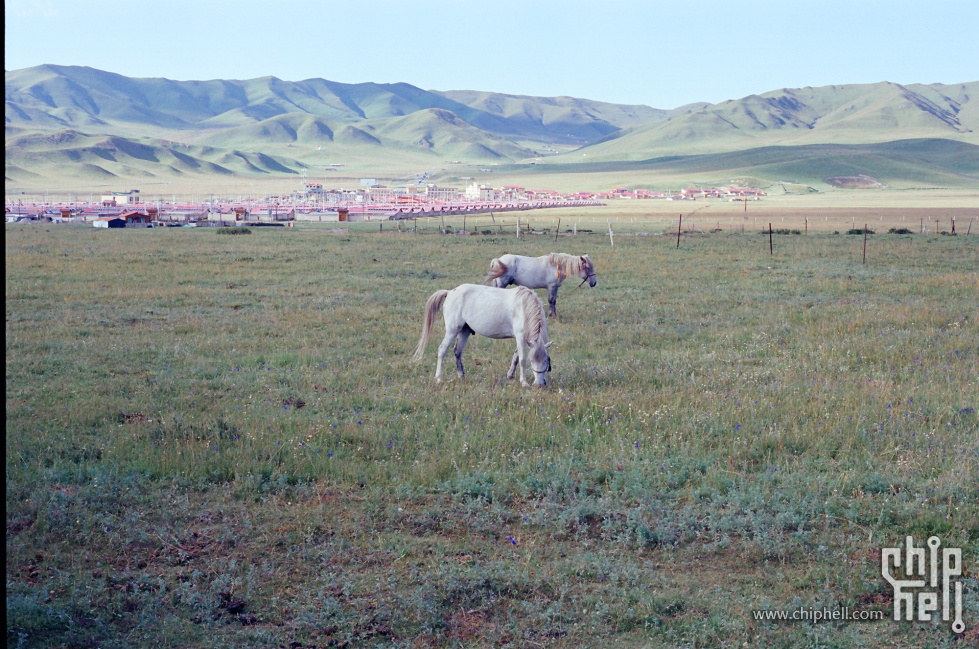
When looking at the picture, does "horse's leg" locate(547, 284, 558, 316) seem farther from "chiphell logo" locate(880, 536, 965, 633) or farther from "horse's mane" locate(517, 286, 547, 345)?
"chiphell logo" locate(880, 536, 965, 633)

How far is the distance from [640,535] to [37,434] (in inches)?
257

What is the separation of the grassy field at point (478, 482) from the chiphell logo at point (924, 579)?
0.09 m

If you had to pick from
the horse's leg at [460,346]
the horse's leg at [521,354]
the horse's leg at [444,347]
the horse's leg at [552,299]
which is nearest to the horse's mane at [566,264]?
→ the horse's leg at [552,299]

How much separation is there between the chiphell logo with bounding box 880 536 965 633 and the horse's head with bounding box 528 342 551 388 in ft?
16.8

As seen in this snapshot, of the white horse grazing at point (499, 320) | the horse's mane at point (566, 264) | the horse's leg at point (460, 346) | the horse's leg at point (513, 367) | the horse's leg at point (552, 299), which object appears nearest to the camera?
the white horse grazing at point (499, 320)

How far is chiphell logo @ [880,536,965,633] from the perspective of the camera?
17.5 feet

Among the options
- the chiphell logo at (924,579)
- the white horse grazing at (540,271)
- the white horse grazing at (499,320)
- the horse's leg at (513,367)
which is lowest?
the chiphell logo at (924,579)

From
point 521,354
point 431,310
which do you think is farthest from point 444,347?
point 521,354

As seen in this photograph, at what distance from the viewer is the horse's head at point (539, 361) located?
10445mm

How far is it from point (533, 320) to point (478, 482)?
140 inches

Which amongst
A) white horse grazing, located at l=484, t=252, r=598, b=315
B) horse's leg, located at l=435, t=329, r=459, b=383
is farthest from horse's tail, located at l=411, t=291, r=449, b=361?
white horse grazing, located at l=484, t=252, r=598, b=315

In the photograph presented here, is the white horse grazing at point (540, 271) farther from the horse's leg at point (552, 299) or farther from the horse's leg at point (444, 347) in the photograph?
the horse's leg at point (444, 347)

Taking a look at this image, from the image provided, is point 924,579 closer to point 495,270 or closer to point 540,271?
point 495,270

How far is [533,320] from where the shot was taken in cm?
1062
